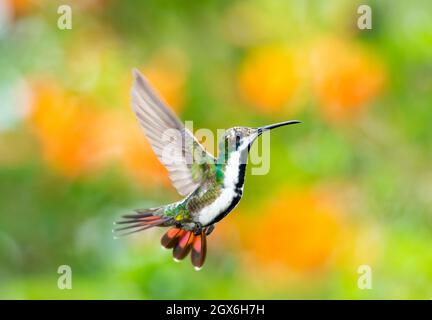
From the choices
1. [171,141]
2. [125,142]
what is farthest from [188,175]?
[125,142]

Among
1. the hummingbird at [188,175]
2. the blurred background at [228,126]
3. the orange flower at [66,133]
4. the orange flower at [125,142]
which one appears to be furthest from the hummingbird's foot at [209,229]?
the orange flower at [66,133]

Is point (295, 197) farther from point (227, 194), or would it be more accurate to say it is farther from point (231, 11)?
point (227, 194)

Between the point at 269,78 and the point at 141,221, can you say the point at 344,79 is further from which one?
the point at 141,221

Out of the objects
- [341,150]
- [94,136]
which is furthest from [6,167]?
[341,150]

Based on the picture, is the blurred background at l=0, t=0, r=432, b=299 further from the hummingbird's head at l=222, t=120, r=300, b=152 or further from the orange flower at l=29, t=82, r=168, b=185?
the hummingbird's head at l=222, t=120, r=300, b=152

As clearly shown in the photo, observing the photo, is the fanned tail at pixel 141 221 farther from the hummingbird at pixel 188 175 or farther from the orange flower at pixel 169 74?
the orange flower at pixel 169 74

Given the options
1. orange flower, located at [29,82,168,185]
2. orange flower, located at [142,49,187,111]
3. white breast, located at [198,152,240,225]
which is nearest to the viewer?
white breast, located at [198,152,240,225]

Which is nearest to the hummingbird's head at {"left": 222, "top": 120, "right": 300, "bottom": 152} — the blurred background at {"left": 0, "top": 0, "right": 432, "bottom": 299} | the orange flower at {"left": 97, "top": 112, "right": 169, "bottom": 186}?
the blurred background at {"left": 0, "top": 0, "right": 432, "bottom": 299}
